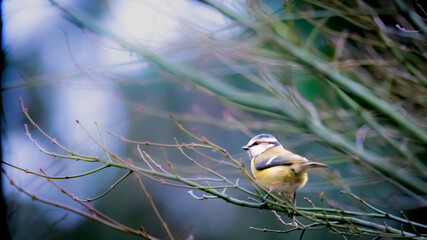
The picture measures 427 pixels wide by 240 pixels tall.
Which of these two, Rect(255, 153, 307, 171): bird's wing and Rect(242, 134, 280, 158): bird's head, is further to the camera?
Rect(242, 134, 280, 158): bird's head

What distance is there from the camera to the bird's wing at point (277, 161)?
1.73 meters

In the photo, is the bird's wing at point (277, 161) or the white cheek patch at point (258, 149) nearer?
the bird's wing at point (277, 161)

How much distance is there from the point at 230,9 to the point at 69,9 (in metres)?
0.59

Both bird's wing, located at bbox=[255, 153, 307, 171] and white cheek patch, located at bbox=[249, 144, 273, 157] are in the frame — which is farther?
white cheek patch, located at bbox=[249, 144, 273, 157]

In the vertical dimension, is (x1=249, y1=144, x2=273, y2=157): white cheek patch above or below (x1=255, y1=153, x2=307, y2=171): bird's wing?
above

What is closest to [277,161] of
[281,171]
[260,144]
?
[281,171]

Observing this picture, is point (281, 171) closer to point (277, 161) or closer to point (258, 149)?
point (277, 161)

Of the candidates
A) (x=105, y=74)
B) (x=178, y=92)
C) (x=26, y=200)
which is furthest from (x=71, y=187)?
(x=26, y=200)

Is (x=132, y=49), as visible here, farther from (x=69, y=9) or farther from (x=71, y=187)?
(x=71, y=187)

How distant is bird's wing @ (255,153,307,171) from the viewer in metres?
1.73

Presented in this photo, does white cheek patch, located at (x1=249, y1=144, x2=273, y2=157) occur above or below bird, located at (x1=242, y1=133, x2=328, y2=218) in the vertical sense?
above

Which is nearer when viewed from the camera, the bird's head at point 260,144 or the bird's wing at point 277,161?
the bird's wing at point 277,161

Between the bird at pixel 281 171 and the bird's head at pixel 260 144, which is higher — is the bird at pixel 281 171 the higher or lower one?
the lower one

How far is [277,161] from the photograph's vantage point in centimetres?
177
